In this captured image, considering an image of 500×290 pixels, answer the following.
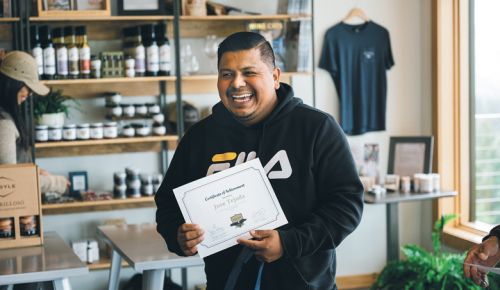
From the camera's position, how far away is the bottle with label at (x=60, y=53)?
186 inches

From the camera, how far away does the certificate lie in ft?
6.98

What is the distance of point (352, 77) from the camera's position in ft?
17.9

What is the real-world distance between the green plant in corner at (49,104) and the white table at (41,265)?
1.54 m

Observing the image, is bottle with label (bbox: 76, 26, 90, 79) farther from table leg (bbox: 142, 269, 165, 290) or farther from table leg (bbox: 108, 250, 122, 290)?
table leg (bbox: 142, 269, 165, 290)

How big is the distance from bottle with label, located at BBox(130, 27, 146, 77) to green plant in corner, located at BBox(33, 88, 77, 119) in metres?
0.48

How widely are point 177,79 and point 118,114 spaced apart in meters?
0.41

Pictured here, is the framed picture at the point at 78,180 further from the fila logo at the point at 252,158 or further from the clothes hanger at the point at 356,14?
the fila logo at the point at 252,158

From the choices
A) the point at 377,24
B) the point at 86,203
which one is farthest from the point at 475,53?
the point at 86,203

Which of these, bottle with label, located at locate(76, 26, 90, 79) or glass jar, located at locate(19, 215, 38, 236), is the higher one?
bottle with label, located at locate(76, 26, 90, 79)

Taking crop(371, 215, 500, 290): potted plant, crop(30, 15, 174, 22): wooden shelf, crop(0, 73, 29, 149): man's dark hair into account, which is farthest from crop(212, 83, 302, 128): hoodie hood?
crop(30, 15, 174, 22): wooden shelf

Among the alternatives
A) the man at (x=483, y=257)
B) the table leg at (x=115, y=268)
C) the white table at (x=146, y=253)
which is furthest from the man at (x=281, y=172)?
the table leg at (x=115, y=268)

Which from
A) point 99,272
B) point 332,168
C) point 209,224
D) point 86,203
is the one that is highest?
point 332,168

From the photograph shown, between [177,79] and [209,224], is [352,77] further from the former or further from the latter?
[209,224]

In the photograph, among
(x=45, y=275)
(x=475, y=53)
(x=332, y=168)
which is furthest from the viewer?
(x=475, y=53)
